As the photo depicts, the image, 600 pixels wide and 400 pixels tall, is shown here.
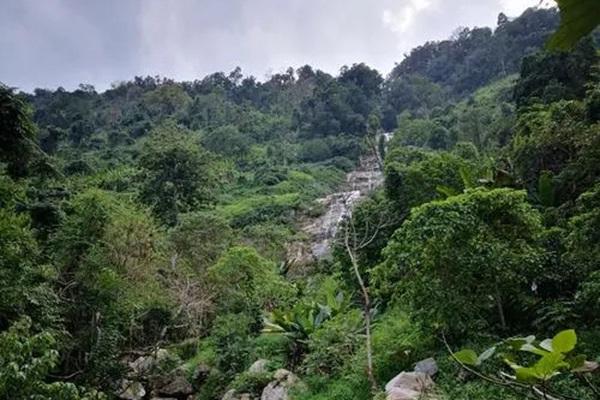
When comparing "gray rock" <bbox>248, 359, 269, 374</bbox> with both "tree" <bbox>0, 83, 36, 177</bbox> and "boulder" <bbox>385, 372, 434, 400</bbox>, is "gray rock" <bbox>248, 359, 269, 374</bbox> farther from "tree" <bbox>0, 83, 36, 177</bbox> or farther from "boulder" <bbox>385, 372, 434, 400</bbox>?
"tree" <bbox>0, 83, 36, 177</bbox>

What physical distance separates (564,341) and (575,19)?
662 mm

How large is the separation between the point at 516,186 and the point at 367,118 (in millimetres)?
37929

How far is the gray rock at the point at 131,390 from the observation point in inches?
473

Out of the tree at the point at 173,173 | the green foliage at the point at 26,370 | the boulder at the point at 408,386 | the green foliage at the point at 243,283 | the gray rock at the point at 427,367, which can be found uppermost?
the tree at the point at 173,173

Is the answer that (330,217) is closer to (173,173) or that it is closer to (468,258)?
(173,173)

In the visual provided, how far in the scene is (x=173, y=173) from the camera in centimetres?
2550

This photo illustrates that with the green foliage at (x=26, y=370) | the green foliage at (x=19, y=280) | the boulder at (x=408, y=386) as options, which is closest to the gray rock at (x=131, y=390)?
the green foliage at (x=19, y=280)

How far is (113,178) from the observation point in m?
29.0

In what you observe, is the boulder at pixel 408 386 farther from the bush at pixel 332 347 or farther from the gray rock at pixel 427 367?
the bush at pixel 332 347

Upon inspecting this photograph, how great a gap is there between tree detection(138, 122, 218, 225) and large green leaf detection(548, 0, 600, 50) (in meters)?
24.6

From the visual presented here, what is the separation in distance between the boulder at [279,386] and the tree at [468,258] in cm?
271

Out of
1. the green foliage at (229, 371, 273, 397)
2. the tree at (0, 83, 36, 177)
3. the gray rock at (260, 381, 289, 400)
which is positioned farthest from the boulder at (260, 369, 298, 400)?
the tree at (0, 83, 36, 177)

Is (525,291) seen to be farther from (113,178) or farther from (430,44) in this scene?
(430,44)

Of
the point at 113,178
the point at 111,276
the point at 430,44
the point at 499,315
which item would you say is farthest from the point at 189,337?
the point at 430,44
